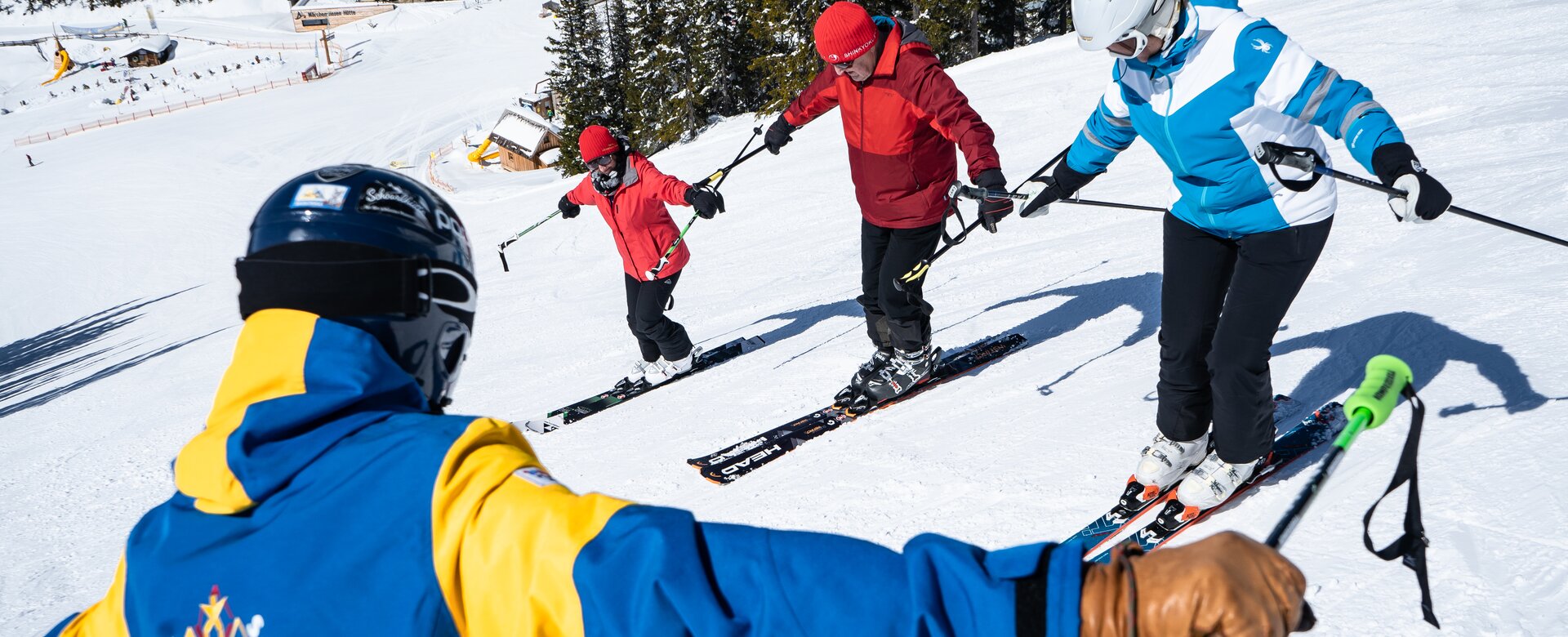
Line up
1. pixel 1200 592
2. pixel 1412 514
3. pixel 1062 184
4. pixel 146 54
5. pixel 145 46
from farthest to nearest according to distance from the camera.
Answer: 1. pixel 145 46
2. pixel 146 54
3. pixel 1062 184
4. pixel 1412 514
5. pixel 1200 592

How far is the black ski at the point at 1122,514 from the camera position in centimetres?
353

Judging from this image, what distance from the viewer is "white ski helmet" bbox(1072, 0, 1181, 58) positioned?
2910mm

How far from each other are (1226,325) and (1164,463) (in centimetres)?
66

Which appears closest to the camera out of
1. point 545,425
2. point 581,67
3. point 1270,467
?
point 1270,467

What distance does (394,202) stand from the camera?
1.36 metres

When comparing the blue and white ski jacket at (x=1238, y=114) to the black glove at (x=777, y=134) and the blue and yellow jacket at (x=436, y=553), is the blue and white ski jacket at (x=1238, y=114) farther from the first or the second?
the black glove at (x=777, y=134)

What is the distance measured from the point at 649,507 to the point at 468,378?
776 centimetres

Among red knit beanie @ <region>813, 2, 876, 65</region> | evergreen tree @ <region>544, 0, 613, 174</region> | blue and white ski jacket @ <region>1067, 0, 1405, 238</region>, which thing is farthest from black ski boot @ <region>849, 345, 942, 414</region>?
evergreen tree @ <region>544, 0, 613, 174</region>

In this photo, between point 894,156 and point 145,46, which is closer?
point 894,156

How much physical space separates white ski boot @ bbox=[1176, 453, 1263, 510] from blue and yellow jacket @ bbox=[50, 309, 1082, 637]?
9.82 feet

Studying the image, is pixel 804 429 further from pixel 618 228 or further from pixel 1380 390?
pixel 1380 390

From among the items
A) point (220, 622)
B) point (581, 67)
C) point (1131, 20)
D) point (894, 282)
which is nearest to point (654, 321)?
point (894, 282)

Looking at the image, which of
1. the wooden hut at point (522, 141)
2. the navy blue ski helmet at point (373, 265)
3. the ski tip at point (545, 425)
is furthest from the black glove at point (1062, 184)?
the wooden hut at point (522, 141)

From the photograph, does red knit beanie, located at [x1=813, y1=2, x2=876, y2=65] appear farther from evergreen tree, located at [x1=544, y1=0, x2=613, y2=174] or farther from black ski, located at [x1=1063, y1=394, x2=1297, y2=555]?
evergreen tree, located at [x1=544, y1=0, x2=613, y2=174]
